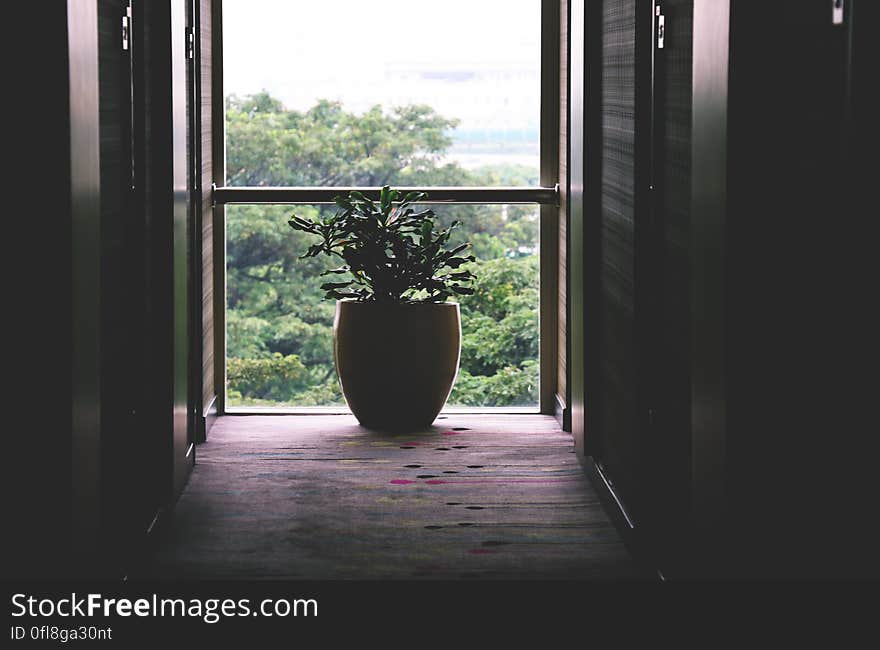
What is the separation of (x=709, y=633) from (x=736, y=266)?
26.4 inches

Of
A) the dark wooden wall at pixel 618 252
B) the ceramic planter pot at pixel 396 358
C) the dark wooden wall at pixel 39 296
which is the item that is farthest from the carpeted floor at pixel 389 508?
the dark wooden wall at pixel 39 296

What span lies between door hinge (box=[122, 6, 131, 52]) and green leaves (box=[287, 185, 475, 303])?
5.43 ft

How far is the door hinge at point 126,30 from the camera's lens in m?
2.39

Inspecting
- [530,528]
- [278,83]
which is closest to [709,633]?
[530,528]

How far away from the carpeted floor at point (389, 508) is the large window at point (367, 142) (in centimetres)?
42

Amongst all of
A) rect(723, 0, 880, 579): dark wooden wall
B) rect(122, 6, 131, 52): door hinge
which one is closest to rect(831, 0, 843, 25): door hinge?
rect(723, 0, 880, 579): dark wooden wall

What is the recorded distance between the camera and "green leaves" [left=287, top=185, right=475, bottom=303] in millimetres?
4008

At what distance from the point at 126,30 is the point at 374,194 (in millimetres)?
1909

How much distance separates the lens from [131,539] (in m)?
2.49

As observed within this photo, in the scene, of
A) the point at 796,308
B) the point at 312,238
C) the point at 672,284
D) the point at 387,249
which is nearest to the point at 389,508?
the point at 672,284

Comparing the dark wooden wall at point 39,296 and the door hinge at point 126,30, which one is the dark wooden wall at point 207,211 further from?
the dark wooden wall at point 39,296

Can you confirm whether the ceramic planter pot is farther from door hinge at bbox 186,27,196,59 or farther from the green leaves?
door hinge at bbox 186,27,196,59

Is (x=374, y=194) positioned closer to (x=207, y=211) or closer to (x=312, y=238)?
(x=312, y=238)

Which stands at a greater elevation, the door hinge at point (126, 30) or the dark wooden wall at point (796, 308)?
the door hinge at point (126, 30)
